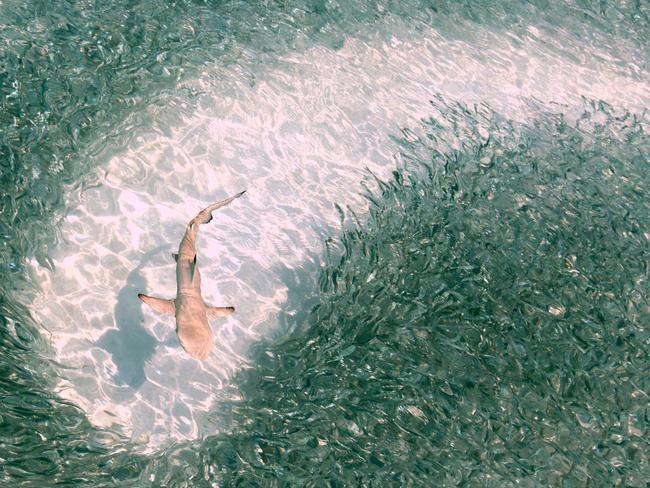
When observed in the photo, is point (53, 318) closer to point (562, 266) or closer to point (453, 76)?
point (562, 266)

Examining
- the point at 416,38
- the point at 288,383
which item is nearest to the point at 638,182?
the point at 416,38

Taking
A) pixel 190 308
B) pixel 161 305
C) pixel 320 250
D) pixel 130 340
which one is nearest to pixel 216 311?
pixel 190 308

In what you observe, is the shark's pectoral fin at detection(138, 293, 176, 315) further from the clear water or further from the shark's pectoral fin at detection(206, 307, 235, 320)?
the clear water

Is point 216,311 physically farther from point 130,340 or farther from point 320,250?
point 320,250

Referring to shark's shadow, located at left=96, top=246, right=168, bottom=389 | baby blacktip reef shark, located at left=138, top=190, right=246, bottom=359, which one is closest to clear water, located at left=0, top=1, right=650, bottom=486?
shark's shadow, located at left=96, top=246, right=168, bottom=389

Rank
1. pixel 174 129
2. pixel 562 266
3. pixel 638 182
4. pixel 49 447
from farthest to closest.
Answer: pixel 638 182, pixel 174 129, pixel 562 266, pixel 49 447

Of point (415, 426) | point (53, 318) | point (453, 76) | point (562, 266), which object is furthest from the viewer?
point (453, 76)

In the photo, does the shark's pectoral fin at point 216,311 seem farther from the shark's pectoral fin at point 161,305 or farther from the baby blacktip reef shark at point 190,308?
the shark's pectoral fin at point 161,305
